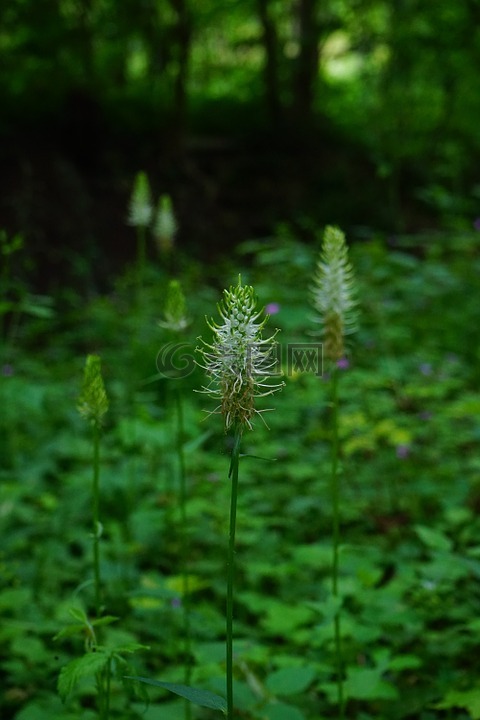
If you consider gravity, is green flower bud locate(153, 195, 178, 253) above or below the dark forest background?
below

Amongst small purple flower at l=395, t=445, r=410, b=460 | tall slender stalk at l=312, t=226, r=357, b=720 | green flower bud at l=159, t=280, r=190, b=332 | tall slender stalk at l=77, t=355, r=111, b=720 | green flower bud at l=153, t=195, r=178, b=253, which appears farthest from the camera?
small purple flower at l=395, t=445, r=410, b=460

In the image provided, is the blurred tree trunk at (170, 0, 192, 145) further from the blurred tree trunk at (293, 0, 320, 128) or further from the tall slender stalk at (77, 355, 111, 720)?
the tall slender stalk at (77, 355, 111, 720)

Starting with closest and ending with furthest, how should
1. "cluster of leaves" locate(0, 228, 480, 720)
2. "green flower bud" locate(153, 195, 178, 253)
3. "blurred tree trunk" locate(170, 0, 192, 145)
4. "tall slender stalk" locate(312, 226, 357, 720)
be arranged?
"tall slender stalk" locate(312, 226, 357, 720)
"cluster of leaves" locate(0, 228, 480, 720)
"green flower bud" locate(153, 195, 178, 253)
"blurred tree trunk" locate(170, 0, 192, 145)

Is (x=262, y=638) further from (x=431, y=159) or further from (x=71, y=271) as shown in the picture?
(x=431, y=159)

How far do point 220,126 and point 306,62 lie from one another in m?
1.78

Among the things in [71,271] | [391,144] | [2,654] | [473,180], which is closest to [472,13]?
[391,144]

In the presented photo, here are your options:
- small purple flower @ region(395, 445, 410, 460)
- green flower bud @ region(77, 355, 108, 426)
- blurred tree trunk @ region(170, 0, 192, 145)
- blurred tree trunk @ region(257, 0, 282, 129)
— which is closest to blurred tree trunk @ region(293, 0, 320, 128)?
blurred tree trunk @ region(257, 0, 282, 129)

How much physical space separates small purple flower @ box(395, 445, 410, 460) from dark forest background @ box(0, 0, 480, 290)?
5.26 meters

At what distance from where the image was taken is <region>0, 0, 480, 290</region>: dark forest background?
29.2 ft

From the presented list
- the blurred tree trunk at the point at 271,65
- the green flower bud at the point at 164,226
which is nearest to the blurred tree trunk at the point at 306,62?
the blurred tree trunk at the point at 271,65

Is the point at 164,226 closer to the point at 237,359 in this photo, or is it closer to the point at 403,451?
the point at 403,451

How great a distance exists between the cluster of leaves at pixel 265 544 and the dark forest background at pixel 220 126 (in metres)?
4.64

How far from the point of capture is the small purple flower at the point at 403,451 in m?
3.37

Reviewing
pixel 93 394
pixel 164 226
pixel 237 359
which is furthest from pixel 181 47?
pixel 237 359
